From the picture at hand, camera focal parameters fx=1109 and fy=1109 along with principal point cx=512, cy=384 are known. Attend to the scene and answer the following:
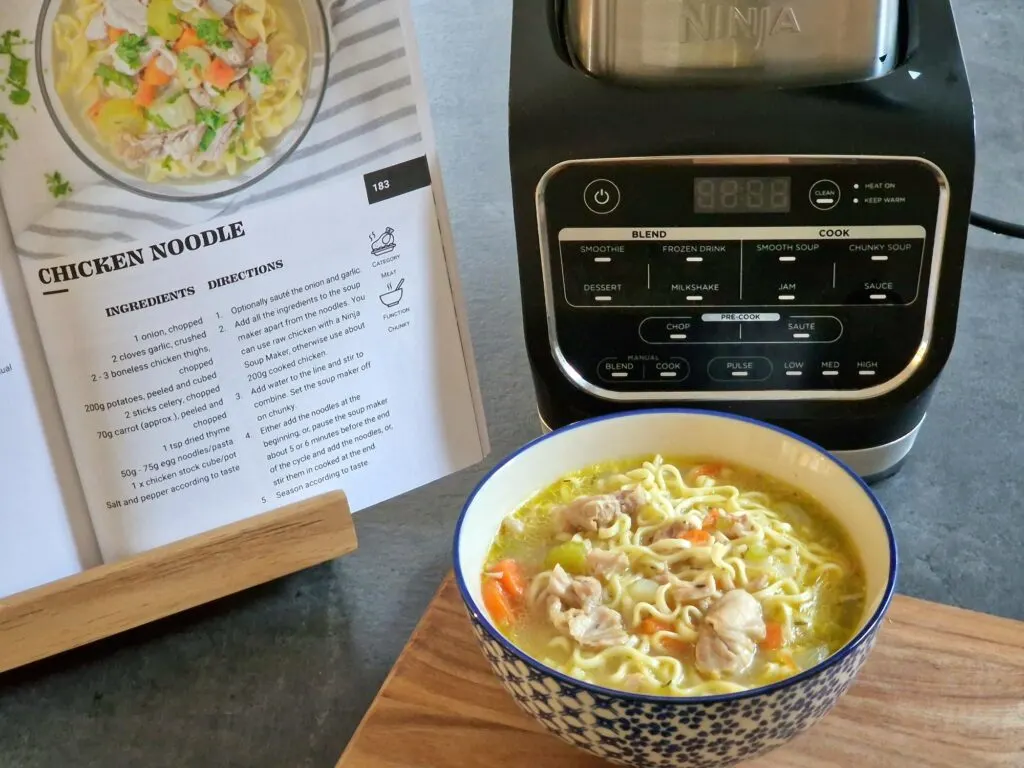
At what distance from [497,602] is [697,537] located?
11cm

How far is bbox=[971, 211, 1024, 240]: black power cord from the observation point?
96 centimetres

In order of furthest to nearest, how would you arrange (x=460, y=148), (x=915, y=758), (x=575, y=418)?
1. (x=460, y=148)
2. (x=575, y=418)
3. (x=915, y=758)

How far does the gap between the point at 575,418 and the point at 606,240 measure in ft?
0.42

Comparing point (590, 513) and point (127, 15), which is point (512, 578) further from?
point (127, 15)

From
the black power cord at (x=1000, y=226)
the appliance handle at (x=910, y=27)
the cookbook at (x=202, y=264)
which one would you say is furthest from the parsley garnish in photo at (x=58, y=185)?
the black power cord at (x=1000, y=226)

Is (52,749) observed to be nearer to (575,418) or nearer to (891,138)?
(575,418)

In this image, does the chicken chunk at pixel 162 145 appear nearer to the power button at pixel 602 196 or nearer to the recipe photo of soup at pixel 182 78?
the recipe photo of soup at pixel 182 78

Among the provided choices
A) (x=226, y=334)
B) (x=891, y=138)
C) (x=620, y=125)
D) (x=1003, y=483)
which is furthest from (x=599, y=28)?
(x=1003, y=483)

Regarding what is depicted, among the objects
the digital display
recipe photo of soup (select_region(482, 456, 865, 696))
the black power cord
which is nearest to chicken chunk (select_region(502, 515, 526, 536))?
recipe photo of soup (select_region(482, 456, 865, 696))

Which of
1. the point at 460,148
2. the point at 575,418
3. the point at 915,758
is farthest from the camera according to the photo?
the point at 460,148

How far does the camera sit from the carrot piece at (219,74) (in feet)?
2.00

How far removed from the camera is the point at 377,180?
67cm

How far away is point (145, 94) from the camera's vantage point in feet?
1.96

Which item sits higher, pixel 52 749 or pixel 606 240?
pixel 606 240
